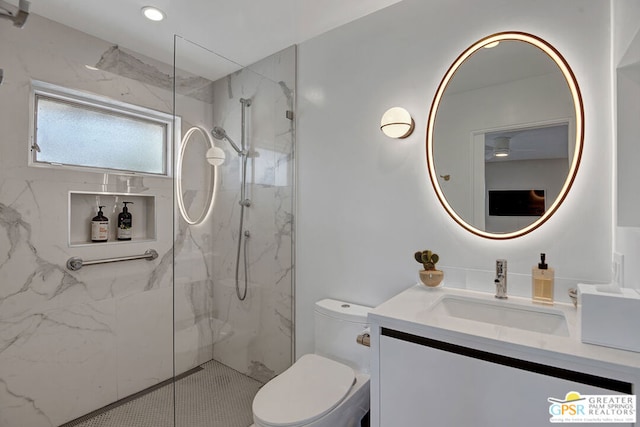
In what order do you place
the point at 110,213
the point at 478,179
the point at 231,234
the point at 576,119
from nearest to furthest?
the point at 576,119 < the point at 478,179 < the point at 231,234 < the point at 110,213

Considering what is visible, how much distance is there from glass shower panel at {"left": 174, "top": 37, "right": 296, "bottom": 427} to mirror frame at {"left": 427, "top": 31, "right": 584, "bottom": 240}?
0.97 meters

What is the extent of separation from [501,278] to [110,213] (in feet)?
7.91

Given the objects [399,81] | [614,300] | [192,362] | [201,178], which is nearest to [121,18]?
[201,178]

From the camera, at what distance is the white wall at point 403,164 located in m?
1.24

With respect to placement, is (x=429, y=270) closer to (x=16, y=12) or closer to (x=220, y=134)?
(x=220, y=134)

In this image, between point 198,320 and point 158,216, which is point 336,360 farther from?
point 158,216

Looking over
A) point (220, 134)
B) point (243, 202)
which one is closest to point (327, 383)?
point (243, 202)

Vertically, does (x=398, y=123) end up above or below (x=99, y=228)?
above

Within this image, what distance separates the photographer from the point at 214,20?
1920 mm

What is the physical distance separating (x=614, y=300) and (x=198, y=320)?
1.82 meters

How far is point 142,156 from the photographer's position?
236cm

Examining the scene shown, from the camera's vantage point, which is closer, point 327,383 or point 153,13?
point 327,383

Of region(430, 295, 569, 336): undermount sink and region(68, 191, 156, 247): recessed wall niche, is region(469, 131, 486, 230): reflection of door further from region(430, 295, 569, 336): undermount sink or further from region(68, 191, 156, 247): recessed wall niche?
region(68, 191, 156, 247): recessed wall niche

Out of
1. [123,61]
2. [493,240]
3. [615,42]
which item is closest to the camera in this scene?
[615,42]
